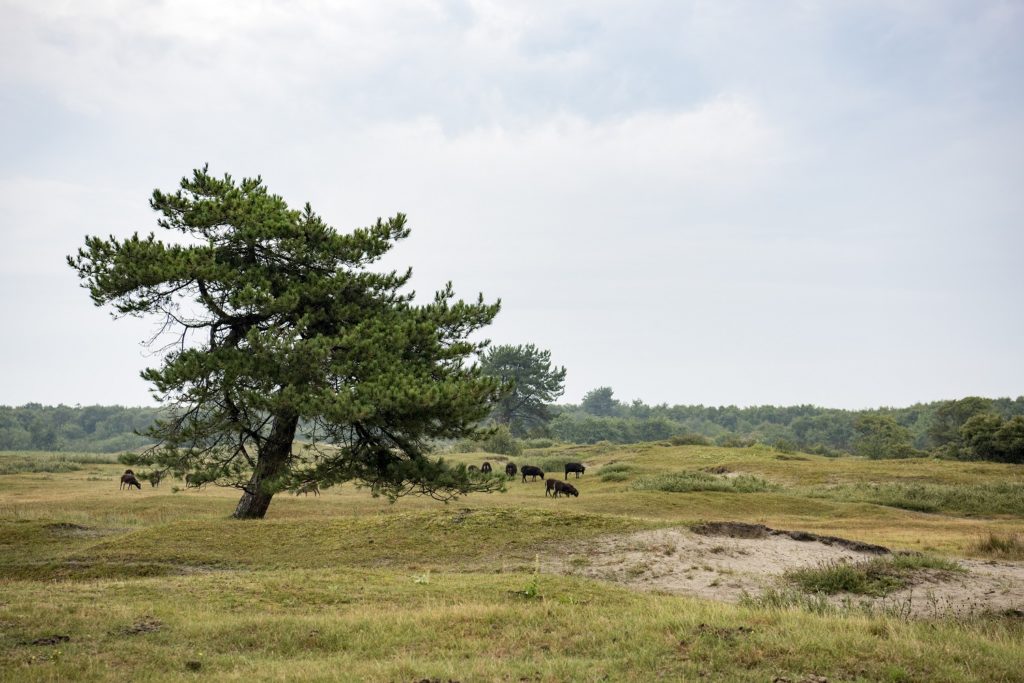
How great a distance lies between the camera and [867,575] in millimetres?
17953

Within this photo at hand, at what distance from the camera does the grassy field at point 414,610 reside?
32.4 ft

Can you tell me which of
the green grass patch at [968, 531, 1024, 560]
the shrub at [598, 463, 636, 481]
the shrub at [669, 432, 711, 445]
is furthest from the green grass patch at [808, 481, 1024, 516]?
the shrub at [669, 432, 711, 445]

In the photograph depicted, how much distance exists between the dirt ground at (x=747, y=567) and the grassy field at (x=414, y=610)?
122 centimetres

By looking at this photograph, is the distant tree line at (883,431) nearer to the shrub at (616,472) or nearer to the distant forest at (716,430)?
the distant forest at (716,430)

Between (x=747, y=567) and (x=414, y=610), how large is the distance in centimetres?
1051

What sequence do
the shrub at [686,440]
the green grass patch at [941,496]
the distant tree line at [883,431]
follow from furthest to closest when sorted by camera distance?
the shrub at [686,440] < the distant tree line at [883,431] < the green grass patch at [941,496]

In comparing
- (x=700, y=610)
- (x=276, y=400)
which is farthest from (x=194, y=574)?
(x=700, y=610)

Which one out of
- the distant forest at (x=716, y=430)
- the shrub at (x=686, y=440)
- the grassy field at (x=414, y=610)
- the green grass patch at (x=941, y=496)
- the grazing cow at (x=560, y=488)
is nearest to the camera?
the grassy field at (x=414, y=610)

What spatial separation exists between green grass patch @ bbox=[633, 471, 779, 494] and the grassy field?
7311mm

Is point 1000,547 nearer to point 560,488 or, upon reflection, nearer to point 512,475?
point 560,488

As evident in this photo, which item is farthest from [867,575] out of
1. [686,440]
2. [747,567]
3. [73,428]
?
[73,428]

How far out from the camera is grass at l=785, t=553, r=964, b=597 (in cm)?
1723

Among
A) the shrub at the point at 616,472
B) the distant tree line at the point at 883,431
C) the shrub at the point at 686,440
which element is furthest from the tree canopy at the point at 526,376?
the shrub at the point at 616,472

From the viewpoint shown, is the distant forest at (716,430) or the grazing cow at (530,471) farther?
the distant forest at (716,430)
